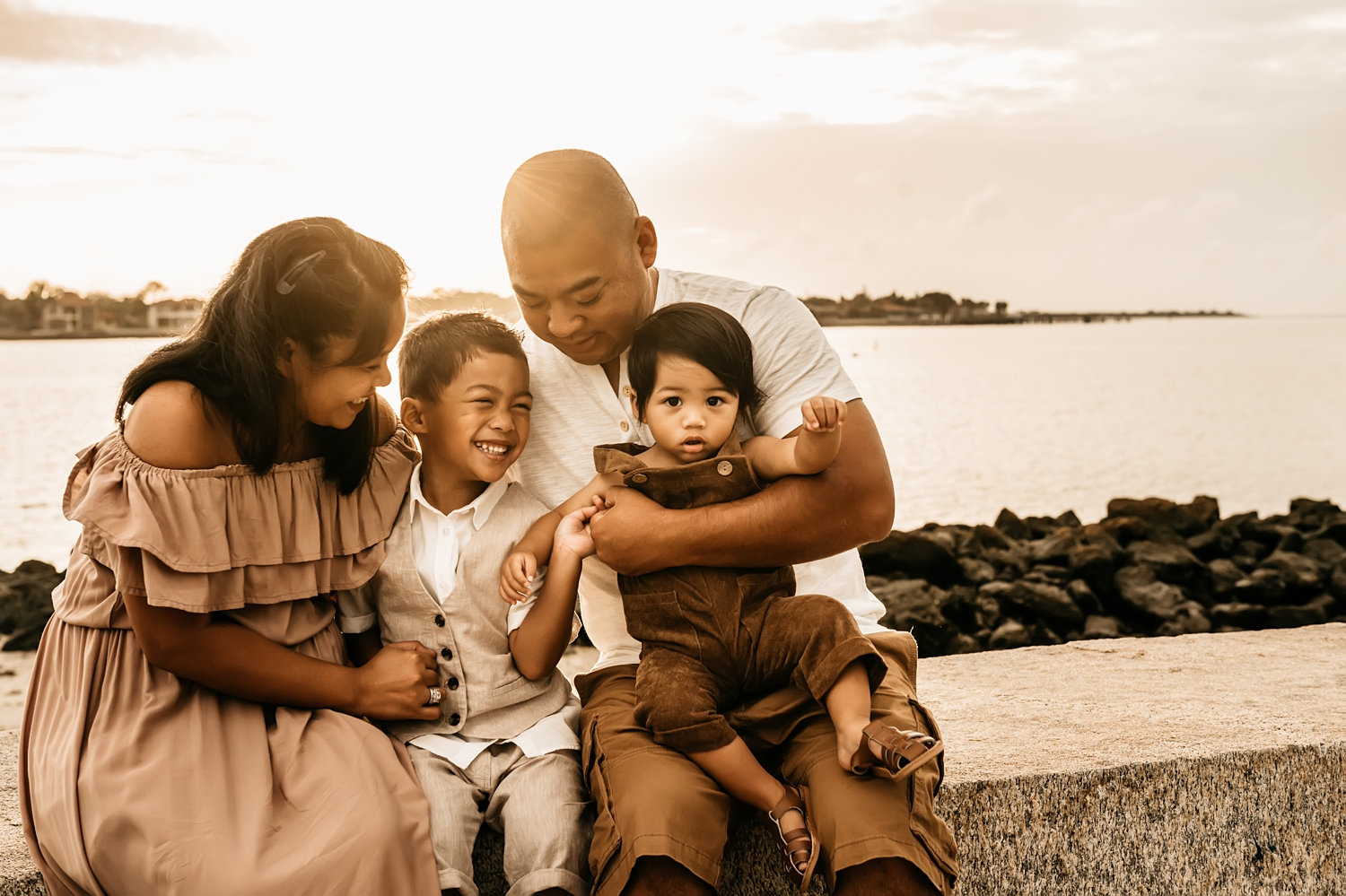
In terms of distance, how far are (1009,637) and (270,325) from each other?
15.9 ft

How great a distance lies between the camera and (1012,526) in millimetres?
9586

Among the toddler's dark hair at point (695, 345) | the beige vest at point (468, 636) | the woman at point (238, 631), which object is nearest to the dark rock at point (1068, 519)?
the toddler's dark hair at point (695, 345)

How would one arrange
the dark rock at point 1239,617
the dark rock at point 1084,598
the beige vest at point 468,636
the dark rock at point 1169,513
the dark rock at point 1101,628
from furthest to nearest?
the dark rock at point 1169,513
the dark rock at point 1084,598
the dark rock at point 1239,617
the dark rock at point 1101,628
the beige vest at point 468,636

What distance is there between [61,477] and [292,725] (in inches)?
548

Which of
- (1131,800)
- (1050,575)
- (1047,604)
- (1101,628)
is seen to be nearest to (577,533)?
(1131,800)

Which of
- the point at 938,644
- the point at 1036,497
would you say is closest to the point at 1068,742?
the point at 938,644

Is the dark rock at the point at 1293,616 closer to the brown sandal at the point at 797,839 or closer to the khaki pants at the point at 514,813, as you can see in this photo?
the brown sandal at the point at 797,839

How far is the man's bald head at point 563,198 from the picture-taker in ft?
9.14

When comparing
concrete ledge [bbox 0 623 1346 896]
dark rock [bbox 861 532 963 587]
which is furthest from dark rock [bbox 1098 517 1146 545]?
concrete ledge [bbox 0 623 1346 896]

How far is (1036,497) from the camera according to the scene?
1368cm

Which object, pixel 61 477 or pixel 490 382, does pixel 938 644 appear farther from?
pixel 61 477

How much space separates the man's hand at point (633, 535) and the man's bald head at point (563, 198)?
→ 2.30 ft

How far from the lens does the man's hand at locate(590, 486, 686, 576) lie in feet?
8.48

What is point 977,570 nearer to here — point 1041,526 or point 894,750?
point 1041,526
